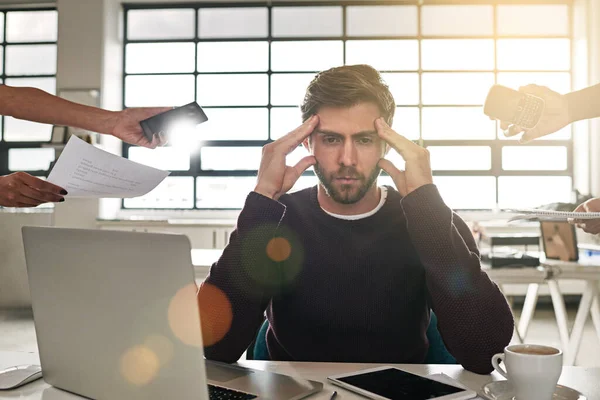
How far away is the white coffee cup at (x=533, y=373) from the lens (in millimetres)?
767

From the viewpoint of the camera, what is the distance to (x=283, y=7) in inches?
214

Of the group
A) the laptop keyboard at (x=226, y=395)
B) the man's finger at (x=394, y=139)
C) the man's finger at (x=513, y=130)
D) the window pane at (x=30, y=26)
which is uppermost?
the window pane at (x=30, y=26)

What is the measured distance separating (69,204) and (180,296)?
4918mm

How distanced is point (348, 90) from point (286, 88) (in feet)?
13.6

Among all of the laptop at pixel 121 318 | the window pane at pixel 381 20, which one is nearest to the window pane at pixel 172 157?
the window pane at pixel 381 20

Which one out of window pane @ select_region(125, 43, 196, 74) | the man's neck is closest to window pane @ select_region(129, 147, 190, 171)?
window pane @ select_region(125, 43, 196, 74)

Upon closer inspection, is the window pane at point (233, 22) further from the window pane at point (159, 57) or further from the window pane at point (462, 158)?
the window pane at point (462, 158)

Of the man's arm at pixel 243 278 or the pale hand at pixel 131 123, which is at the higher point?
the pale hand at pixel 131 123

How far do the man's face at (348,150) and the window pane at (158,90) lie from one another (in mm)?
4337

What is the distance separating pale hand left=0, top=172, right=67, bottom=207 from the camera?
3.13ft

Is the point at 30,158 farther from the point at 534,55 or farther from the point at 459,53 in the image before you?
the point at 534,55

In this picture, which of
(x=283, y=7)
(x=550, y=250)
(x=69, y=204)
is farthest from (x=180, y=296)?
(x=283, y=7)

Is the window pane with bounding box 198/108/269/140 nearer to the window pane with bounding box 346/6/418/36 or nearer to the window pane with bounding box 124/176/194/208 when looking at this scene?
the window pane with bounding box 124/176/194/208

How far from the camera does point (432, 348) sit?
1294 millimetres
